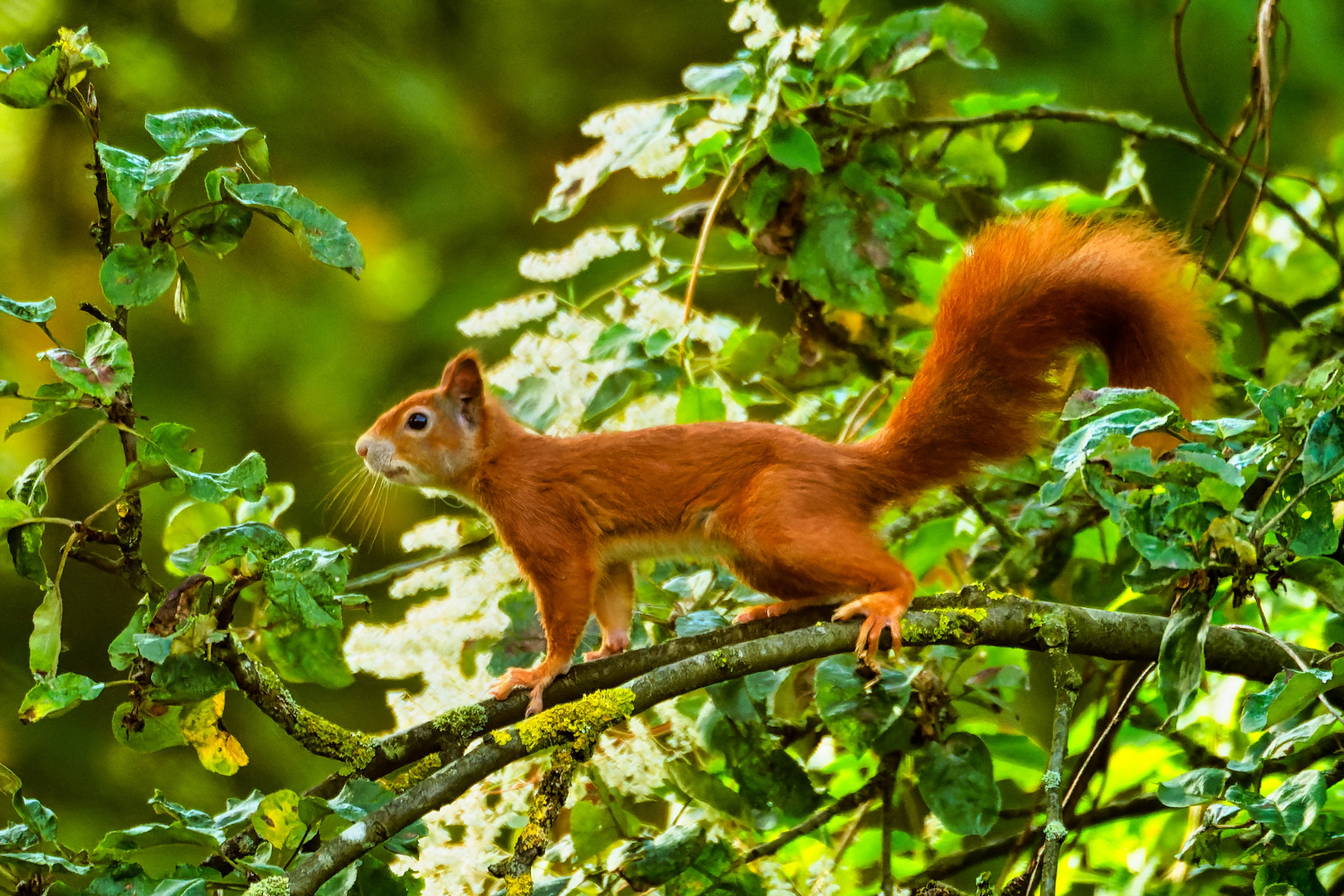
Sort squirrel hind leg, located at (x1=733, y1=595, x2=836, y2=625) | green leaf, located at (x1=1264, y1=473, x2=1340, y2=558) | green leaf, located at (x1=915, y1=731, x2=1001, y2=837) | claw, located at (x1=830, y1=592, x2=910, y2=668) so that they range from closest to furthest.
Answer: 1. green leaf, located at (x1=1264, y1=473, x2=1340, y2=558)
2. claw, located at (x1=830, y1=592, x2=910, y2=668)
3. green leaf, located at (x1=915, y1=731, x2=1001, y2=837)
4. squirrel hind leg, located at (x1=733, y1=595, x2=836, y2=625)

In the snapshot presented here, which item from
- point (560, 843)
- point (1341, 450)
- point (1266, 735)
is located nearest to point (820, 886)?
point (560, 843)

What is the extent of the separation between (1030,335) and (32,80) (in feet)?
4.05

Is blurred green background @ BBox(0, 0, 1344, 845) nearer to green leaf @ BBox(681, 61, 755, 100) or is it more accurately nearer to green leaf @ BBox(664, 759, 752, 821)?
green leaf @ BBox(681, 61, 755, 100)

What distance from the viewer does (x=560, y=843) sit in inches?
70.8

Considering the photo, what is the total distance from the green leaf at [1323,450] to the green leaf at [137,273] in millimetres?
983

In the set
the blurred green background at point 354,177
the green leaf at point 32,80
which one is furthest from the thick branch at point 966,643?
the blurred green background at point 354,177

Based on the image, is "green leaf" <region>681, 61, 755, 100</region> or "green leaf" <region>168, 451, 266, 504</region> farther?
"green leaf" <region>681, 61, 755, 100</region>

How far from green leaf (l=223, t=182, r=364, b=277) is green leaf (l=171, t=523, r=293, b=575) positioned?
259 mm

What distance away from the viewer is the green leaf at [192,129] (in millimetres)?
1083

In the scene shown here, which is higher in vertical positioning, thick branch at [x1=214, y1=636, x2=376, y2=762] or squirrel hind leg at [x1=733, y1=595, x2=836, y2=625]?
squirrel hind leg at [x1=733, y1=595, x2=836, y2=625]

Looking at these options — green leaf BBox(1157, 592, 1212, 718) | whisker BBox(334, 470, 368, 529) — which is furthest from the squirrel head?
green leaf BBox(1157, 592, 1212, 718)

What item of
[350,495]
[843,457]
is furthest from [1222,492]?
[350,495]

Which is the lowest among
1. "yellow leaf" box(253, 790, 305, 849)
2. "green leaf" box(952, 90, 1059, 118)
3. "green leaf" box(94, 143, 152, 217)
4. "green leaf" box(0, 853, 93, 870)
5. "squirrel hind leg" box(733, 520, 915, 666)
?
"green leaf" box(0, 853, 93, 870)

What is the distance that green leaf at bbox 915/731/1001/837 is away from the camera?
1.60 metres
